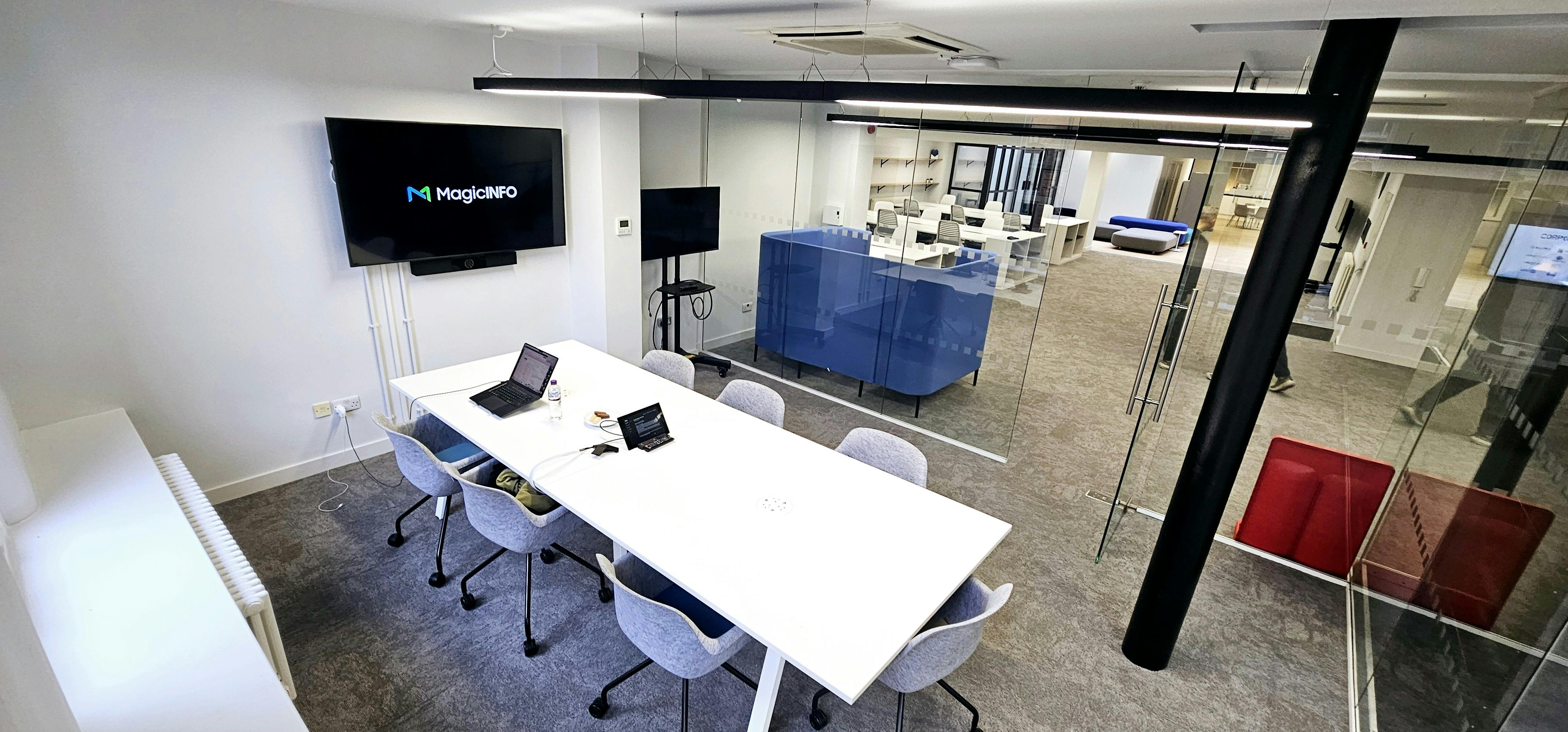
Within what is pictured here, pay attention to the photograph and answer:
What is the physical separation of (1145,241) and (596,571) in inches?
534

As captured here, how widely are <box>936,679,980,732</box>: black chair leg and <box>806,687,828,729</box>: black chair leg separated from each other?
49 centimetres

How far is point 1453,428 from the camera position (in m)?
3.02

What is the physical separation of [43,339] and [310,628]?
193cm

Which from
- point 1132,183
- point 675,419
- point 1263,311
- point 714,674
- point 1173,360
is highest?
point 1132,183

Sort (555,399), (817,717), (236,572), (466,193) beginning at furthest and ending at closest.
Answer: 1. (466,193)
2. (555,399)
3. (817,717)
4. (236,572)

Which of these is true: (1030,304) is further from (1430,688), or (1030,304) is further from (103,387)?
(103,387)

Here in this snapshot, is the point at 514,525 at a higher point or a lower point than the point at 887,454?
lower

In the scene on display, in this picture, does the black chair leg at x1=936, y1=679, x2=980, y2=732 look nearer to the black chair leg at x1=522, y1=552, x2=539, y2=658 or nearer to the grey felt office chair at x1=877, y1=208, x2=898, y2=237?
the black chair leg at x1=522, y1=552, x2=539, y2=658

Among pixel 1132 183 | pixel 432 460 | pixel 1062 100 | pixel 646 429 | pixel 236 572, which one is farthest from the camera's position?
pixel 1132 183

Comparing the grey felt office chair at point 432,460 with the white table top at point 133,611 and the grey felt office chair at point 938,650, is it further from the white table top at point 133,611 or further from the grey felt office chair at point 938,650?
the grey felt office chair at point 938,650

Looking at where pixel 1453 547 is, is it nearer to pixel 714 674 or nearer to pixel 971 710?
pixel 971 710

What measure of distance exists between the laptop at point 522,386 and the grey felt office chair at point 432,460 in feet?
0.85

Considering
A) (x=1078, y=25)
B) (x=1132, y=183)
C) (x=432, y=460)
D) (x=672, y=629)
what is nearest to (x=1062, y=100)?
(x=1078, y=25)

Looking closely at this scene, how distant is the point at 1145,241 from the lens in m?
13.3
